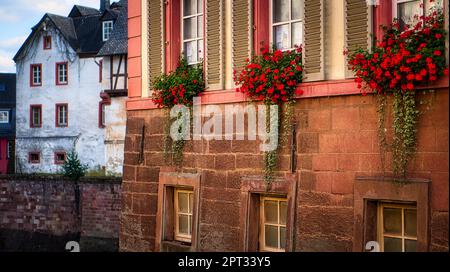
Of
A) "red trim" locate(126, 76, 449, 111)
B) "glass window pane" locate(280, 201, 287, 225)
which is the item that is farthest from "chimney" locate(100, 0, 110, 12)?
"glass window pane" locate(280, 201, 287, 225)

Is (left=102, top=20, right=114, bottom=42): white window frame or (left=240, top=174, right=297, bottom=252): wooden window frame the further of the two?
(left=102, top=20, right=114, bottom=42): white window frame

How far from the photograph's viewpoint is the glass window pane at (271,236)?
8.02 metres

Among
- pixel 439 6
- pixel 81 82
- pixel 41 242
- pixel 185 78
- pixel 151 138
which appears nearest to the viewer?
pixel 439 6

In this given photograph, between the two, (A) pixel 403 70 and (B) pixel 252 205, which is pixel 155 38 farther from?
(A) pixel 403 70

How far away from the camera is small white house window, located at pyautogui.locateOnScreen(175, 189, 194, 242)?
361 inches

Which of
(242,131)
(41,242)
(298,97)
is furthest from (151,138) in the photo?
(41,242)

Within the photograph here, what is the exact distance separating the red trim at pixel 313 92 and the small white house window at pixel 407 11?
0.77 metres

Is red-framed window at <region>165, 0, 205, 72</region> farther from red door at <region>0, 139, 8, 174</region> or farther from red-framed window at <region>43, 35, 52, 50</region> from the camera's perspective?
red door at <region>0, 139, 8, 174</region>

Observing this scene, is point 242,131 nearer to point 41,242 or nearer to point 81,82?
point 41,242

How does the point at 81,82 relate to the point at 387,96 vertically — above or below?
above

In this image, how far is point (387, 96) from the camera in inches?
259

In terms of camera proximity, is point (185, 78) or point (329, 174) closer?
point (329, 174)

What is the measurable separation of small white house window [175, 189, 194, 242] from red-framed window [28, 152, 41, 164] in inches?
1164
